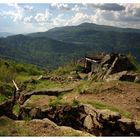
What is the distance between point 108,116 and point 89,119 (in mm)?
861

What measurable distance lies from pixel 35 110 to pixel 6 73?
119ft

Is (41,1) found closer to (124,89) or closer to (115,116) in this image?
(115,116)

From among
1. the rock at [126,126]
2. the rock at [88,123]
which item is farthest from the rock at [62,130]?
the rock at [126,126]

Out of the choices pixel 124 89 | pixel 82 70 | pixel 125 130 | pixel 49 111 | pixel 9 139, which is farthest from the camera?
pixel 82 70

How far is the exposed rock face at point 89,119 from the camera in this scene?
1063 cm

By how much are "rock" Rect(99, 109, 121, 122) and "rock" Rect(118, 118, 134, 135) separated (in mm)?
319

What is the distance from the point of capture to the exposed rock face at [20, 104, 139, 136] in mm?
10633

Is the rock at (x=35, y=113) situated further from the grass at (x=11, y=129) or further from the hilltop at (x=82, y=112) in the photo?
the grass at (x=11, y=129)

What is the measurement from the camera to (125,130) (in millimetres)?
10547

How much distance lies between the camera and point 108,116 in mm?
11133

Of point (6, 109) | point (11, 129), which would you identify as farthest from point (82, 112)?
point (6, 109)

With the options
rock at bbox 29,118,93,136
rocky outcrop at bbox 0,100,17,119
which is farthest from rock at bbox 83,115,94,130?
rocky outcrop at bbox 0,100,17,119

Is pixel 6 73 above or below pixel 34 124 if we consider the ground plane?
below

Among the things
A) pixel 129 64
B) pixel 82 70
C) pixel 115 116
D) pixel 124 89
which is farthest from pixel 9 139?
pixel 82 70
